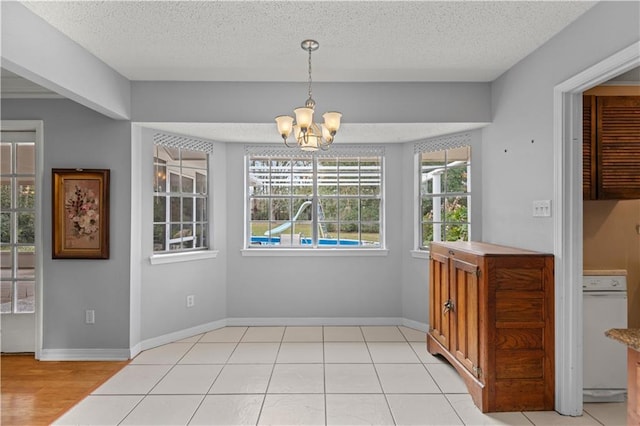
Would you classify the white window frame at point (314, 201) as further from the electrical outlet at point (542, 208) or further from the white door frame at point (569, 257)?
the white door frame at point (569, 257)

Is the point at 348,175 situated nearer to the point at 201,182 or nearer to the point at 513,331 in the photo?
the point at 201,182

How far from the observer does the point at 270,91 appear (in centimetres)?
364

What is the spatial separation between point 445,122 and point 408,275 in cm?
184

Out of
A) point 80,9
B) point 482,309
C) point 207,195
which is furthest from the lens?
point 207,195

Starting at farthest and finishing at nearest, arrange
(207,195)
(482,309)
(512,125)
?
(207,195) < (512,125) < (482,309)

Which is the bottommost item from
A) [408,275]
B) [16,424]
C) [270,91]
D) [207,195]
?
[16,424]

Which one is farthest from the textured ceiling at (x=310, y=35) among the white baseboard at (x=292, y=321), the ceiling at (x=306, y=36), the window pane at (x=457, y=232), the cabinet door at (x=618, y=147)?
the white baseboard at (x=292, y=321)

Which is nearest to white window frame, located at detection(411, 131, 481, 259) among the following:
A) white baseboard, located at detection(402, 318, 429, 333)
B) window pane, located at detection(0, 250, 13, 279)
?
white baseboard, located at detection(402, 318, 429, 333)

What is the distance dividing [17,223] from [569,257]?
15.8 ft

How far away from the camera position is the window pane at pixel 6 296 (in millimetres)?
3650

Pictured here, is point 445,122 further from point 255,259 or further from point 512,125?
point 255,259

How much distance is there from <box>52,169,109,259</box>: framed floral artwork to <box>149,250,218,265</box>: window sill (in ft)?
1.48

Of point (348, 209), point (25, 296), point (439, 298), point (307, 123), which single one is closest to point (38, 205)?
point (25, 296)

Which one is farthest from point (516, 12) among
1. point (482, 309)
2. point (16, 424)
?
point (16, 424)
